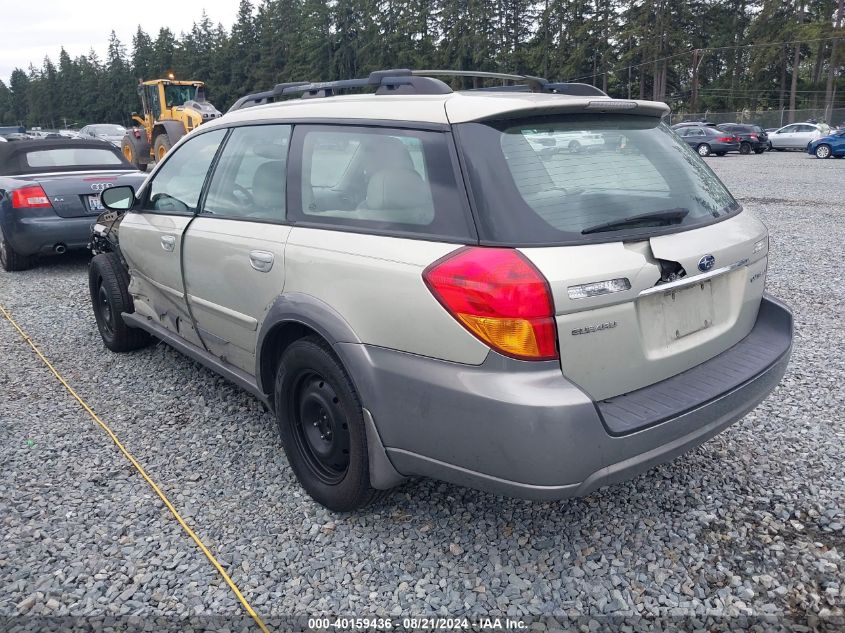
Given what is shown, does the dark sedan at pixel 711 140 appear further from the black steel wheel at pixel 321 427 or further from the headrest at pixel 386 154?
the black steel wheel at pixel 321 427

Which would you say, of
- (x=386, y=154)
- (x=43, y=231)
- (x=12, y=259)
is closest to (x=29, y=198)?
(x=43, y=231)

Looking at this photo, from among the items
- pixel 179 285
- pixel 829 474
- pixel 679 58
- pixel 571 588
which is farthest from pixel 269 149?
pixel 679 58

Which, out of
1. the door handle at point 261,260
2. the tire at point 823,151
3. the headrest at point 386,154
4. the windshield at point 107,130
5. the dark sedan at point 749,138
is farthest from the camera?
the windshield at point 107,130

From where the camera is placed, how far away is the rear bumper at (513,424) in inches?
87.1

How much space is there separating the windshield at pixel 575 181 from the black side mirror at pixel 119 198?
3.08 metres

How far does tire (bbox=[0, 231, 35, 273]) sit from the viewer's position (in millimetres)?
8224

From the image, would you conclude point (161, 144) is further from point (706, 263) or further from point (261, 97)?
point (706, 263)

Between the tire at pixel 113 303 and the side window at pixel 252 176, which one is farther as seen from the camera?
the tire at pixel 113 303

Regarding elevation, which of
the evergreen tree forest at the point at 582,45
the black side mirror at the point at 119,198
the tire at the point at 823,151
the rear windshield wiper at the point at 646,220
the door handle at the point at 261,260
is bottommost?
the tire at the point at 823,151

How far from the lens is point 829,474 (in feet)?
10.7

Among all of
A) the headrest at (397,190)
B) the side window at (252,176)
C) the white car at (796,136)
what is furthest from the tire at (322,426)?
the white car at (796,136)

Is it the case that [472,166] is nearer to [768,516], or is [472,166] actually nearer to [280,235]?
[280,235]

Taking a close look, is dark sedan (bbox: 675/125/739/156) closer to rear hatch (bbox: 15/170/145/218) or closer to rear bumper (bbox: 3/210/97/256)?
rear hatch (bbox: 15/170/145/218)

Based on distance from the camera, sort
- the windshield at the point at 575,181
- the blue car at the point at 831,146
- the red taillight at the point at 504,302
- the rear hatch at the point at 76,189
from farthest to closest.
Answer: the blue car at the point at 831,146
the rear hatch at the point at 76,189
the windshield at the point at 575,181
the red taillight at the point at 504,302
